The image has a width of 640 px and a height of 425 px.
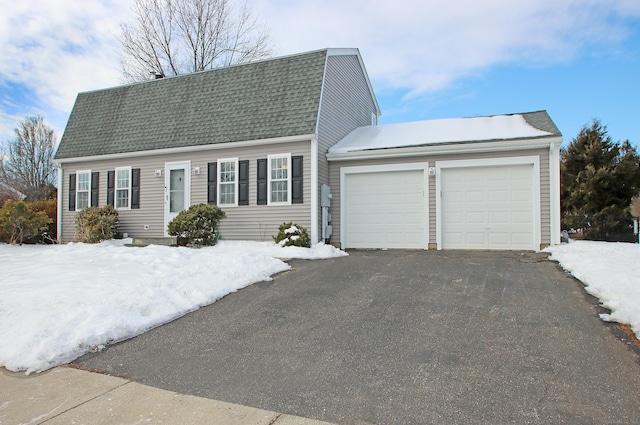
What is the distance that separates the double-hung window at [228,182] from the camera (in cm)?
1129

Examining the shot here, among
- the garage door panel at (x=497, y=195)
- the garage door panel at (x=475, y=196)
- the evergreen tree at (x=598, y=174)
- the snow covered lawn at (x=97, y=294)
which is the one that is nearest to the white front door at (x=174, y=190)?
the snow covered lawn at (x=97, y=294)

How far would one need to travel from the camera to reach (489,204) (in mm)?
9703

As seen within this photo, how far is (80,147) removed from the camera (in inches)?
532

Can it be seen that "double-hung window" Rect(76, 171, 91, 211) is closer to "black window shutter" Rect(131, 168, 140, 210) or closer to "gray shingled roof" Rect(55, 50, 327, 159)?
"gray shingled roof" Rect(55, 50, 327, 159)

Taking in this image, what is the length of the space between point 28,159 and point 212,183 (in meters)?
27.4

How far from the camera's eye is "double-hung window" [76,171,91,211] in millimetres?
13383

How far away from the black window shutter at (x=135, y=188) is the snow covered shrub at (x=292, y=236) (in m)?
5.55

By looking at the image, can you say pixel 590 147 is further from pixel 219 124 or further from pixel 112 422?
pixel 112 422

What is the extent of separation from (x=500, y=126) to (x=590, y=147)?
935cm

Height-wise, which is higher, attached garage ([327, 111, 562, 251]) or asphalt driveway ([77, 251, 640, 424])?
attached garage ([327, 111, 562, 251])

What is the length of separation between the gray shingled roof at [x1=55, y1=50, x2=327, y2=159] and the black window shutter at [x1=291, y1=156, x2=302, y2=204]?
0.76 meters

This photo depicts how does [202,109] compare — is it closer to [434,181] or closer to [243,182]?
[243,182]

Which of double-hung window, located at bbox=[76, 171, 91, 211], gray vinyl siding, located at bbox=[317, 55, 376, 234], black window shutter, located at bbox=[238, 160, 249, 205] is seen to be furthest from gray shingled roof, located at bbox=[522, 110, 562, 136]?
double-hung window, located at bbox=[76, 171, 91, 211]


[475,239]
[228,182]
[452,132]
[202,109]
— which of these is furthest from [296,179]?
[475,239]
